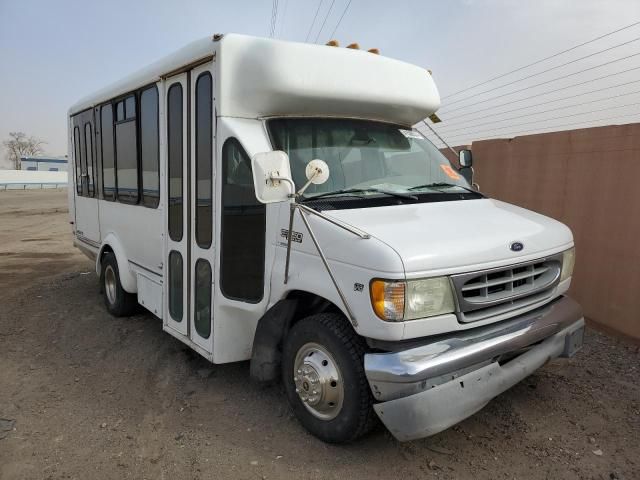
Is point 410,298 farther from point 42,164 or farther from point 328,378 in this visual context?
point 42,164

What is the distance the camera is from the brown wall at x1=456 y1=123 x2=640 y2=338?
4875 millimetres

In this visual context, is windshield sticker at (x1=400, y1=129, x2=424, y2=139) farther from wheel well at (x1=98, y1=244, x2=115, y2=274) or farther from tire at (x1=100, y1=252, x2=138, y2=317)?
wheel well at (x1=98, y1=244, x2=115, y2=274)

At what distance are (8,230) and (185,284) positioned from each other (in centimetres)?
1488

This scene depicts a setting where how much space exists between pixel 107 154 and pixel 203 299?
2999 mm

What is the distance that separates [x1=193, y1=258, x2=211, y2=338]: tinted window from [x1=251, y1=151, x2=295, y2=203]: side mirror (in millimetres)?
1157

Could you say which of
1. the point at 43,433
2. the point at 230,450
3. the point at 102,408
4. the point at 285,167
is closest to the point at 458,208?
the point at 285,167

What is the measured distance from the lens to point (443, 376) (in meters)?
2.73

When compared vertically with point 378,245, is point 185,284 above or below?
below

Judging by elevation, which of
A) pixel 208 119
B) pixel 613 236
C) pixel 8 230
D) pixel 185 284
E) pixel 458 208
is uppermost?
pixel 208 119

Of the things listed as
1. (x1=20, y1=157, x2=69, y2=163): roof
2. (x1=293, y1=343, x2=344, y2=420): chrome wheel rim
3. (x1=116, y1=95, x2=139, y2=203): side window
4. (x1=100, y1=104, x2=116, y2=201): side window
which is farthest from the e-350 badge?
Answer: (x1=20, y1=157, x2=69, y2=163): roof

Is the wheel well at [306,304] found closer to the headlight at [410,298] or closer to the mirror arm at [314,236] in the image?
the mirror arm at [314,236]

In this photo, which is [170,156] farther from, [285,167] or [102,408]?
[102,408]

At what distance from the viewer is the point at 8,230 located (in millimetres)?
16078

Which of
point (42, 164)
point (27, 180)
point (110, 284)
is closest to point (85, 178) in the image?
point (110, 284)
